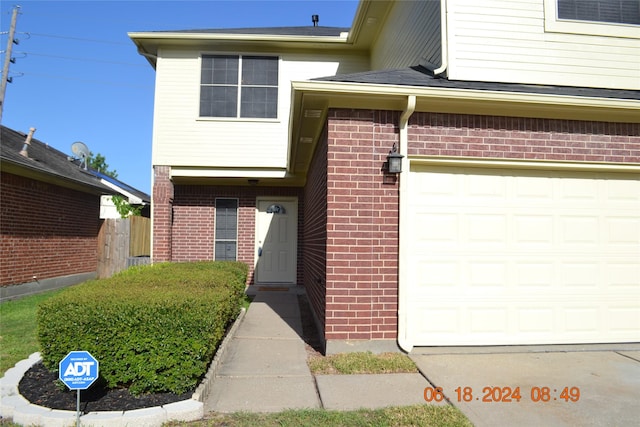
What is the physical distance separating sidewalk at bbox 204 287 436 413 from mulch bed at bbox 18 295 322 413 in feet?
1.43

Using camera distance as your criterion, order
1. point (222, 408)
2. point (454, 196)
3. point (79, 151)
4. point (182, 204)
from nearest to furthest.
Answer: point (222, 408)
point (454, 196)
point (182, 204)
point (79, 151)

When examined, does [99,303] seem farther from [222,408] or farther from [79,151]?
[79,151]

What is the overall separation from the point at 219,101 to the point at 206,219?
10.3 ft

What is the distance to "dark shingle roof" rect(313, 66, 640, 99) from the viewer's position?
4.69m

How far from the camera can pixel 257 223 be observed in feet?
35.8

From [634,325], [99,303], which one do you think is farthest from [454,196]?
[99,303]

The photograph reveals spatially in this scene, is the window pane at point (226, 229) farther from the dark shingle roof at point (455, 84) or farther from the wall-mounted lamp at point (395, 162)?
the wall-mounted lamp at point (395, 162)

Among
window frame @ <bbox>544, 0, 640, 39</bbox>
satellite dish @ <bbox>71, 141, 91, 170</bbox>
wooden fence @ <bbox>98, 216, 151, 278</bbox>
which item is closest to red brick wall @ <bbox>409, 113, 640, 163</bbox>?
window frame @ <bbox>544, 0, 640, 39</bbox>

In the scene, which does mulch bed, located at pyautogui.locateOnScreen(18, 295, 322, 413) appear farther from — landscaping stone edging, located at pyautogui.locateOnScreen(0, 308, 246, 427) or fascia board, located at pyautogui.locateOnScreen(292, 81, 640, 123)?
fascia board, located at pyautogui.locateOnScreen(292, 81, 640, 123)

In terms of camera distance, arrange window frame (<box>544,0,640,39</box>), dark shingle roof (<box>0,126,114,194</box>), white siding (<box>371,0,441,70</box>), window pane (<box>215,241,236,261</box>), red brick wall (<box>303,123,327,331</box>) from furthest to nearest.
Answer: window pane (<box>215,241,236,261</box>)
dark shingle roof (<box>0,126,114,194</box>)
white siding (<box>371,0,441,70</box>)
window frame (<box>544,0,640,39</box>)
red brick wall (<box>303,123,327,331</box>)

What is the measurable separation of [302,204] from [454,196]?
6380 millimetres

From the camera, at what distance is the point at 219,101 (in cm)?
988

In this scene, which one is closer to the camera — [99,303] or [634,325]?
[99,303]
